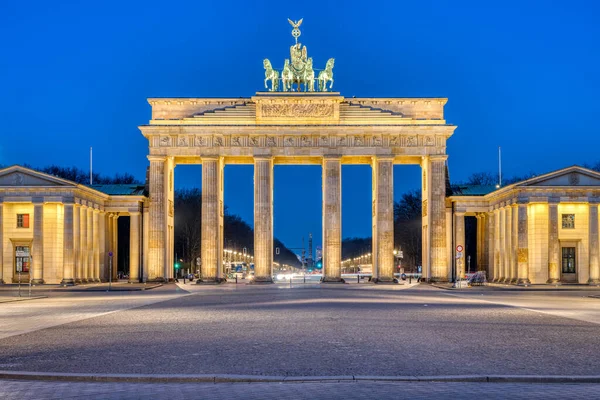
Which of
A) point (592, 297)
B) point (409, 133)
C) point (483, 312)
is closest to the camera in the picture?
point (483, 312)

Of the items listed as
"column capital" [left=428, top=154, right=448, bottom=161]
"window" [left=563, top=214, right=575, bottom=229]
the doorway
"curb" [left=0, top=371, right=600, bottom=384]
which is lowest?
the doorway

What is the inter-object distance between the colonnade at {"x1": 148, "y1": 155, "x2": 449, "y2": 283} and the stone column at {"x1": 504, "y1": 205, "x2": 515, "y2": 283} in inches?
251

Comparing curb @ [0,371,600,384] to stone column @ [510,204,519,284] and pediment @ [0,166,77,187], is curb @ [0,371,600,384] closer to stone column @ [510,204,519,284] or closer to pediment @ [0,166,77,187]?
pediment @ [0,166,77,187]

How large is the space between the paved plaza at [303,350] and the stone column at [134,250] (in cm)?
4900

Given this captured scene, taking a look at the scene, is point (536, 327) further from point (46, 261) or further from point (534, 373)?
point (46, 261)

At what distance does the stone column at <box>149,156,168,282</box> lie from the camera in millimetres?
78750

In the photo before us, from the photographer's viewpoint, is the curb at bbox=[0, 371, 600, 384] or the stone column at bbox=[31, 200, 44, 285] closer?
the curb at bbox=[0, 371, 600, 384]

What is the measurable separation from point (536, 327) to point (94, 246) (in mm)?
60518

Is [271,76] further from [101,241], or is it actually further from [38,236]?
[38,236]

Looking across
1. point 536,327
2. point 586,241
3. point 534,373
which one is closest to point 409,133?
point 586,241

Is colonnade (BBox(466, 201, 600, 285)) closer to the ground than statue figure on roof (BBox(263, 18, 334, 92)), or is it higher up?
closer to the ground

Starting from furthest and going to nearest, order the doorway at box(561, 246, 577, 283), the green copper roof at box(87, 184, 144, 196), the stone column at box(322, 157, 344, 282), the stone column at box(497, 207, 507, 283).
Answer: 1. the green copper roof at box(87, 184, 144, 196)
2. the stone column at box(322, 157, 344, 282)
3. the stone column at box(497, 207, 507, 283)
4. the doorway at box(561, 246, 577, 283)

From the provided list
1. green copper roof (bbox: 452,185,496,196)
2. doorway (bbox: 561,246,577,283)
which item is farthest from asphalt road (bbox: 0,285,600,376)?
green copper roof (bbox: 452,185,496,196)

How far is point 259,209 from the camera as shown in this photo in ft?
258
